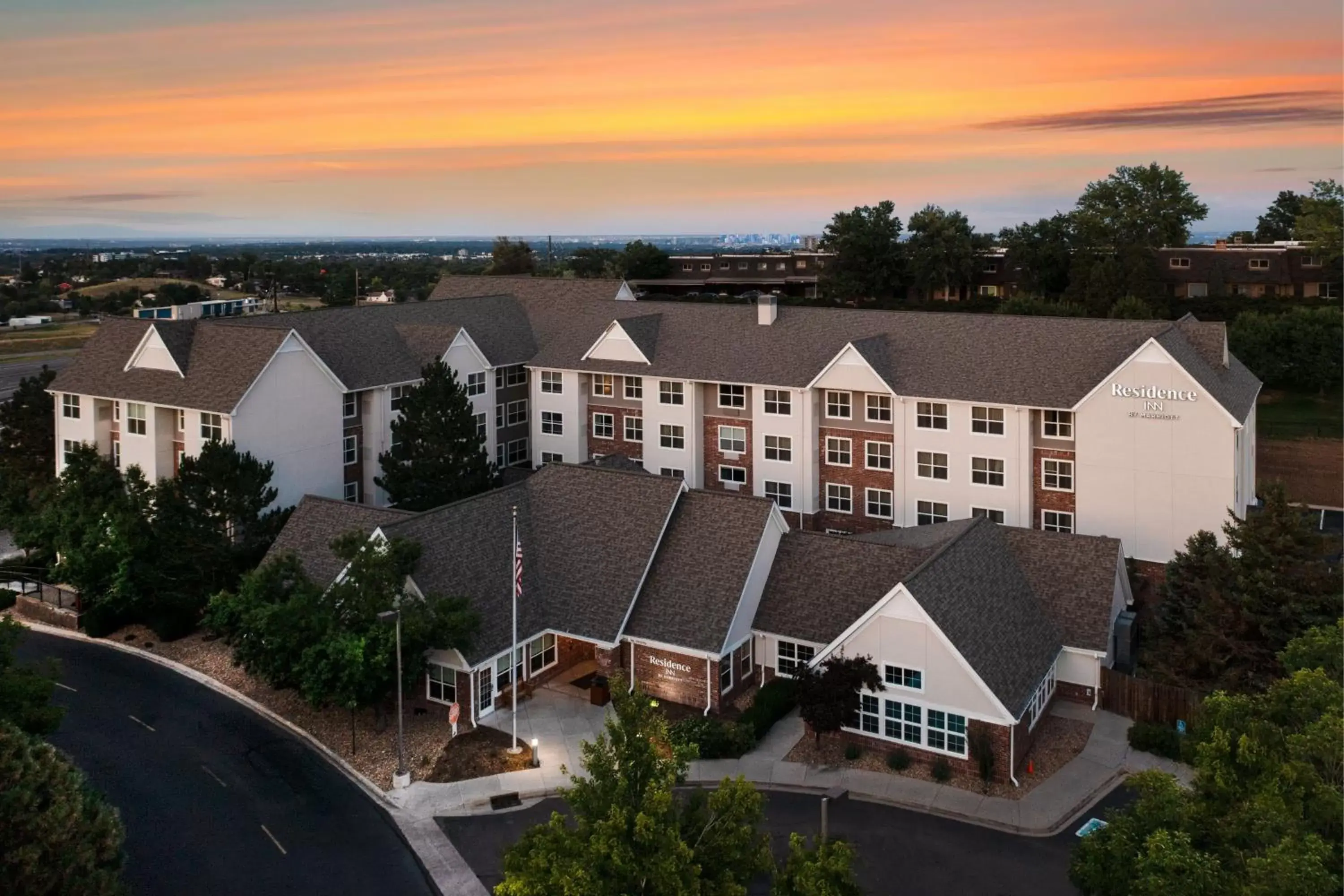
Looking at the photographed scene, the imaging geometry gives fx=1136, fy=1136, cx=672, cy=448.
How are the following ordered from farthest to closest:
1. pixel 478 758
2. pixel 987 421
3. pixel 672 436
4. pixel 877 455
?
pixel 672 436
pixel 877 455
pixel 987 421
pixel 478 758

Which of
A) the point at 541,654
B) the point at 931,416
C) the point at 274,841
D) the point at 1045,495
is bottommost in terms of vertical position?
the point at 274,841

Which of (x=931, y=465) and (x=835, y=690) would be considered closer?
(x=835, y=690)

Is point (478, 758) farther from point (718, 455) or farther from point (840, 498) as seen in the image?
point (718, 455)

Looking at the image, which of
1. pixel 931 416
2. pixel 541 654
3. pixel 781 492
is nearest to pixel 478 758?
pixel 541 654

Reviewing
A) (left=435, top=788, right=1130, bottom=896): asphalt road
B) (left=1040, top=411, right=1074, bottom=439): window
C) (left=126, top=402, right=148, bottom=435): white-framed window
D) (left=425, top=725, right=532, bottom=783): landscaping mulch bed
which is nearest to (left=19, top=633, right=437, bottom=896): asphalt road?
(left=435, top=788, right=1130, bottom=896): asphalt road

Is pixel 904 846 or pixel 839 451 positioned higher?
pixel 839 451

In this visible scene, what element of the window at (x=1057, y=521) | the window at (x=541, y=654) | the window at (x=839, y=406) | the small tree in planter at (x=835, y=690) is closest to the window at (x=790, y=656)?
the small tree in planter at (x=835, y=690)

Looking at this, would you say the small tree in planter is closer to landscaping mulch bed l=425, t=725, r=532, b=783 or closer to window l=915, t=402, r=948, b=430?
landscaping mulch bed l=425, t=725, r=532, b=783
